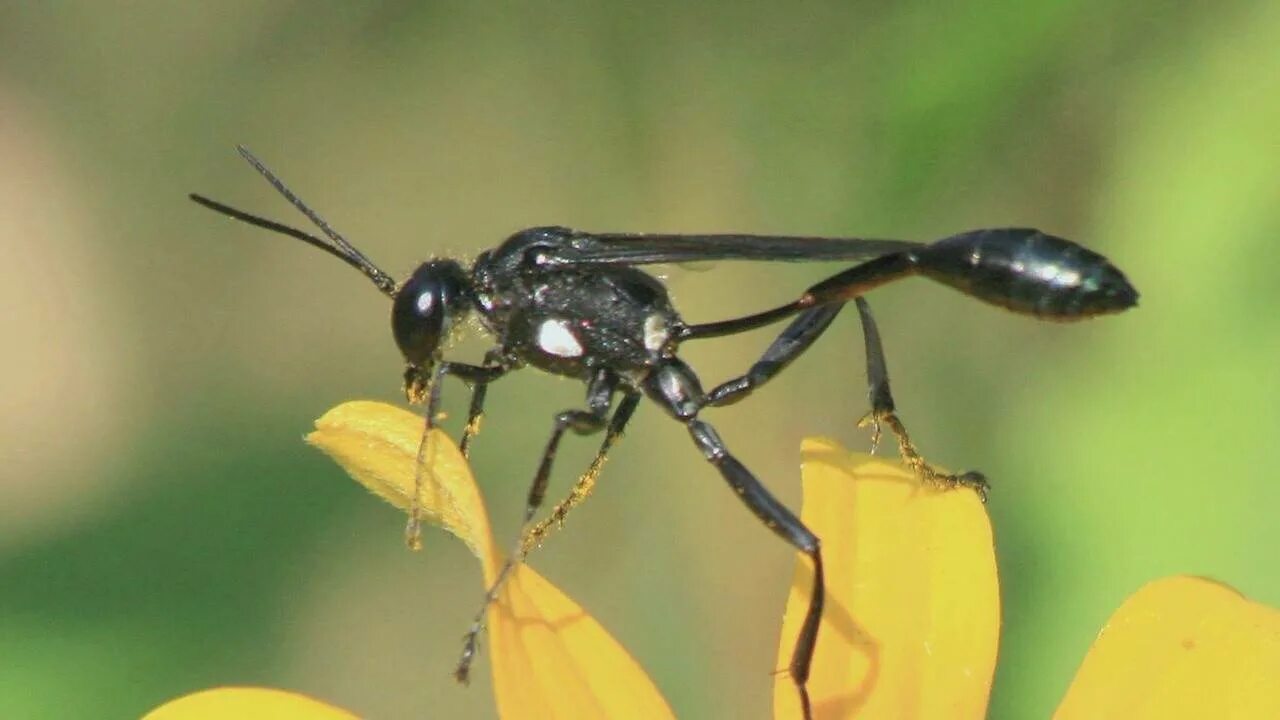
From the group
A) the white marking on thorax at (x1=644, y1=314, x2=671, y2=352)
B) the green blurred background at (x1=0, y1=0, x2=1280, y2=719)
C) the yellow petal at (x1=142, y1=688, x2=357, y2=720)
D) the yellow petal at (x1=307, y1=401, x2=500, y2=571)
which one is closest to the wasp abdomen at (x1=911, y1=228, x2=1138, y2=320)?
the white marking on thorax at (x1=644, y1=314, x2=671, y2=352)

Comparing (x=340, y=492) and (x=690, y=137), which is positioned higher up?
(x=690, y=137)

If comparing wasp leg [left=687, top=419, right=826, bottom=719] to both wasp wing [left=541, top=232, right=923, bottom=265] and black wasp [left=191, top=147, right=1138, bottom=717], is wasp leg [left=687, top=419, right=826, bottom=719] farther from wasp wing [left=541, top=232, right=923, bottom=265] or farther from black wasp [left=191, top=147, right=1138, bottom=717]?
wasp wing [left=541, top=232, right=923, bottom=265]

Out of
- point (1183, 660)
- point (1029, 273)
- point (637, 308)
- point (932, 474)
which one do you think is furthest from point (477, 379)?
point (1183, 660)

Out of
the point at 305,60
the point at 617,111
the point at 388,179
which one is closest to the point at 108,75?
the point at 305,60

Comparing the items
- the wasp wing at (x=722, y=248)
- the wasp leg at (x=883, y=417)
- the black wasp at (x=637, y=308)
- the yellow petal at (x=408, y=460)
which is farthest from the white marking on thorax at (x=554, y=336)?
the yellow petal at (x=408, y=460)

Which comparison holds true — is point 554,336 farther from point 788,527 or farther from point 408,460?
point 408,460

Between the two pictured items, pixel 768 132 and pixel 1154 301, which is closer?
pixel 1154 301

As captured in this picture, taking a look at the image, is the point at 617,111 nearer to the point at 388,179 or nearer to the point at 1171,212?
the point at 388,179
